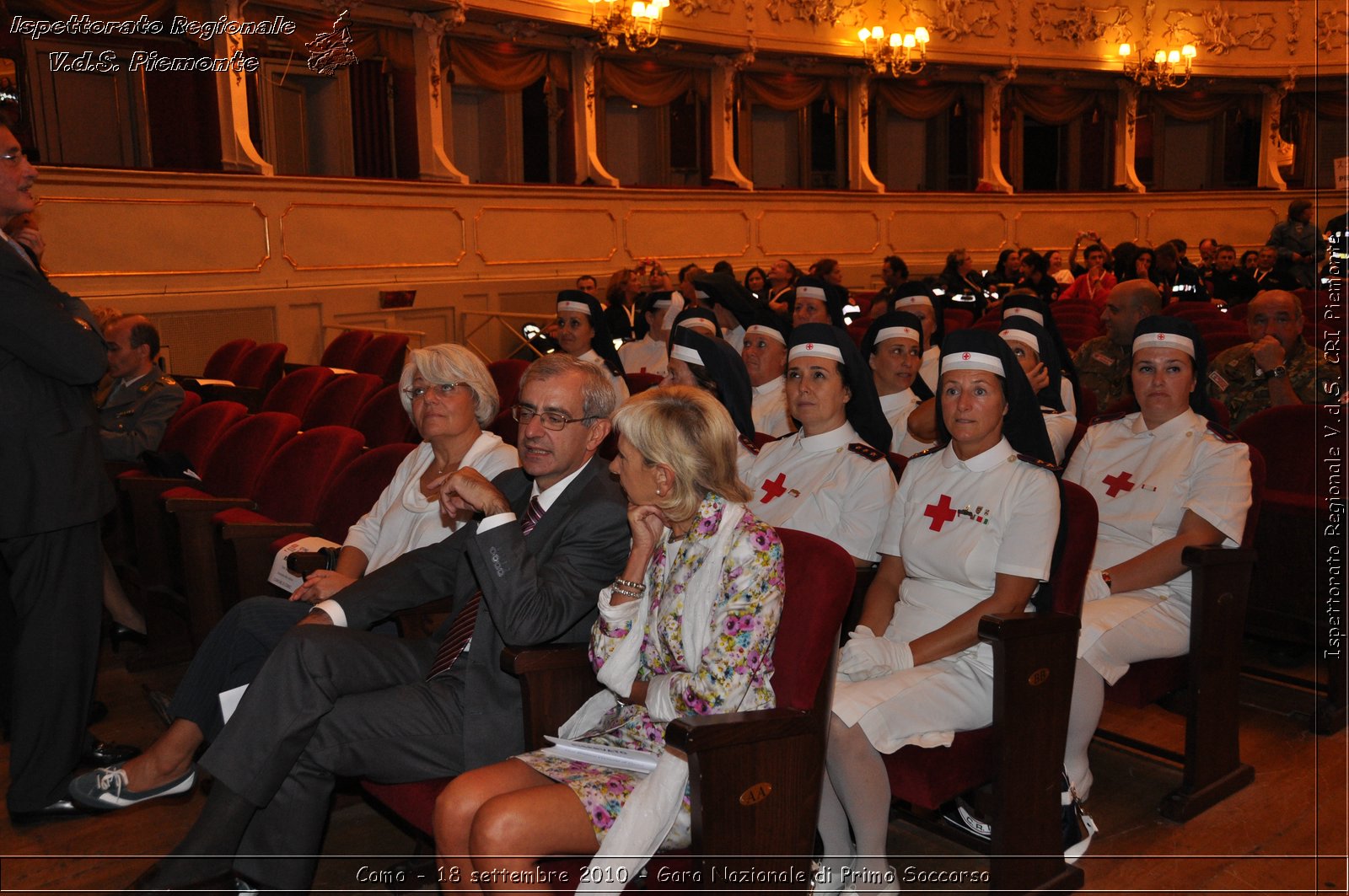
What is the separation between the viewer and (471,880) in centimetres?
194

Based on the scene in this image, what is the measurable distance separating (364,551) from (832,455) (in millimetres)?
1385

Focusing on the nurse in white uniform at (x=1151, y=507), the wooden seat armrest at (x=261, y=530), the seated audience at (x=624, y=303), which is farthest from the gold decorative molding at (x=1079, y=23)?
the wooden seat armrest at (x=261, y=530)

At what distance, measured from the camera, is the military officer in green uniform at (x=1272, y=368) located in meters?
4.38

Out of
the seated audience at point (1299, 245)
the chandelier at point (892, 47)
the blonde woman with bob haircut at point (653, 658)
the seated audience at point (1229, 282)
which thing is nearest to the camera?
the blonde woman with bob haircut at point (653, 658)

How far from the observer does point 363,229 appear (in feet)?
30.6

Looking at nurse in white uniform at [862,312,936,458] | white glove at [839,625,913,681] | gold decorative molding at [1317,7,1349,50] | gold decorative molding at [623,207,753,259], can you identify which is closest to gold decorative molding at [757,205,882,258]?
gold decorative molding at [623,207,753,259]

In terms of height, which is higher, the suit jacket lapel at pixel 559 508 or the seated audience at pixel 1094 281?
the seated audience at pixel 1094 281

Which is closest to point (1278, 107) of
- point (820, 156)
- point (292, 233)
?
point (820, 156)

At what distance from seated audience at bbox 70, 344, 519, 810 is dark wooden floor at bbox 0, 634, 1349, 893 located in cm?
32

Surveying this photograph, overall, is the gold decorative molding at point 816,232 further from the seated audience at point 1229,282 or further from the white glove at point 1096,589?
the white glove at point 1096,589

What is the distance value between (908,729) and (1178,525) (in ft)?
3.98

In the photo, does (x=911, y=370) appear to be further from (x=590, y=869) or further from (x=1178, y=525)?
(x=590, y=869)

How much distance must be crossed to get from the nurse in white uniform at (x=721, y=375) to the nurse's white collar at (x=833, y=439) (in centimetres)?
22

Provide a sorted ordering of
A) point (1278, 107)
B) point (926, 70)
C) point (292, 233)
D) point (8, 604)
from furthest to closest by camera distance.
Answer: point (1278, 107) → point (926, 70) → point (292, 233) → point (8, 604)
